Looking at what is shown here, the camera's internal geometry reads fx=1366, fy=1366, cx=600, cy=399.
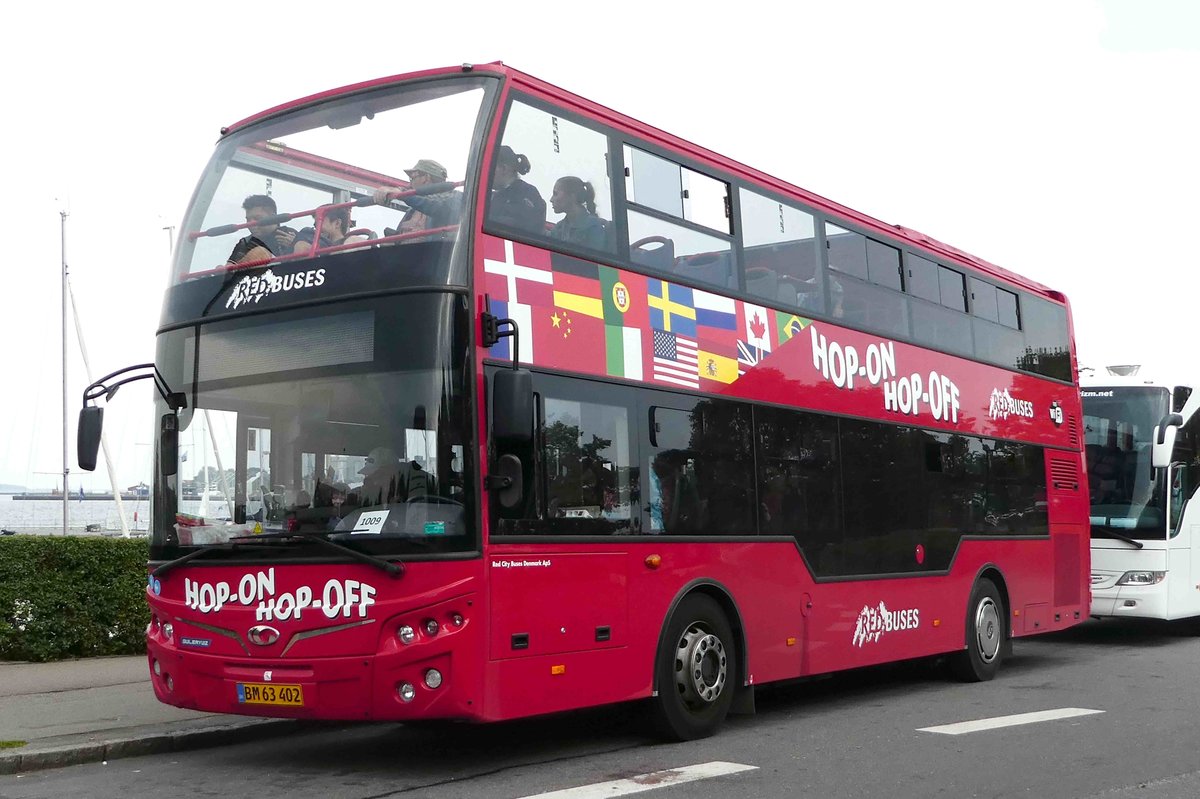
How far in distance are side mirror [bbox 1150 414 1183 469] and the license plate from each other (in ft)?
44.2

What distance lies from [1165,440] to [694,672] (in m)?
10.8

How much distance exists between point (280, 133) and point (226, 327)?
160cm

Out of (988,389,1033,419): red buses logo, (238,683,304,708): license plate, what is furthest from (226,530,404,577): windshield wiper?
(988,389,1033,419): red buses logo

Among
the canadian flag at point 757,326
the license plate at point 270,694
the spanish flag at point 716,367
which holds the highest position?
the canadian flag at point 757,326

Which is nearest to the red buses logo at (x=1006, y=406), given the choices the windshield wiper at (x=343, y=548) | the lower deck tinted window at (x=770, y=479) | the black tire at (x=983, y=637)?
the lower deck tinted window at (x=770, y=479)

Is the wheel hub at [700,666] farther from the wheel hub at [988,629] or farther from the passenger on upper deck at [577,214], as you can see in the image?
the wheel hub at [988,629]

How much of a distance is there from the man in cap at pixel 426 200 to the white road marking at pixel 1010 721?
5.24 m

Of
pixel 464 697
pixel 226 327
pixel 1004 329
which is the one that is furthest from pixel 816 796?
pixel 1004 329

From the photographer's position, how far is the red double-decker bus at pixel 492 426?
26.2ft

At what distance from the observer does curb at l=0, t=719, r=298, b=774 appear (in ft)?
29.1

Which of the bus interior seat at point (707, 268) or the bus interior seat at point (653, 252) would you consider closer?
the bus interior seat at point (653, 252)

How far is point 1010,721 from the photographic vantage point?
1062 cm

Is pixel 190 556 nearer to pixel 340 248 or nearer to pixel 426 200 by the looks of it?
pixel 340 248

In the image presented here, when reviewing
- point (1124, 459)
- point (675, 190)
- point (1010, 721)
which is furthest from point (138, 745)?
point (1124, 459)
